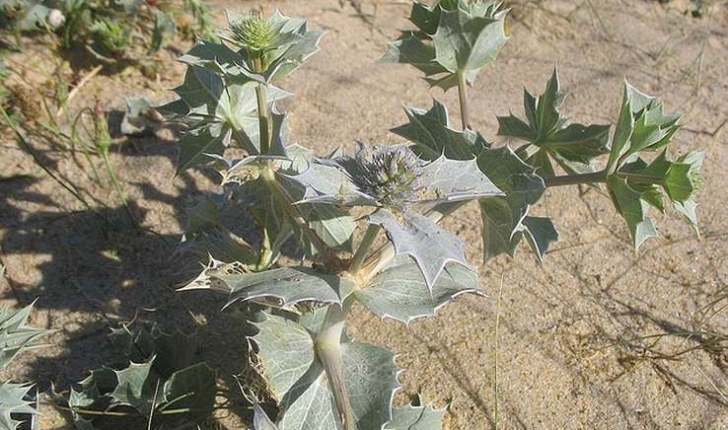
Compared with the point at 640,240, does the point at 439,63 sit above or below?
above

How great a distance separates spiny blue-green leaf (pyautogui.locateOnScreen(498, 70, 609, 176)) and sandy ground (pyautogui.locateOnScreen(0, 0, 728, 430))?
56cm

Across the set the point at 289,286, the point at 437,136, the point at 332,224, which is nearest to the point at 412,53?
the point at 437,136

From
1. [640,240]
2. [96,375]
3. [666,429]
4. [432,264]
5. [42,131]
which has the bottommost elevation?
[666,429]

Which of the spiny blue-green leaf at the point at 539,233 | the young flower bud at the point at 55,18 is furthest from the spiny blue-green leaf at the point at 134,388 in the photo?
the young flower bud at the point at 55,18

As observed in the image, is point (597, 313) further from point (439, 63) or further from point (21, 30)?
point (21, 30)

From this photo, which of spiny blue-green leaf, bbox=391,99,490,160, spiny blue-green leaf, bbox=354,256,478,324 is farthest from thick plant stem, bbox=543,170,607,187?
spiny blue-green leaf, bbox=354,256,478,324

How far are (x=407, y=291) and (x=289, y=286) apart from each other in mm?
296

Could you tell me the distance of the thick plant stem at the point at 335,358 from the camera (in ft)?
4.97

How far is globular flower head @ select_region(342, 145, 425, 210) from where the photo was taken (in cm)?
135

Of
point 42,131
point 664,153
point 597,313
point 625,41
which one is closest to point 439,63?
point 664,153

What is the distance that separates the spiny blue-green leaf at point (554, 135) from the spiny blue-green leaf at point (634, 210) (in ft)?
0.41

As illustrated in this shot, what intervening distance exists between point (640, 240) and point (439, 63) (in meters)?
0.66

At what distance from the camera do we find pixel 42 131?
2.54 metres

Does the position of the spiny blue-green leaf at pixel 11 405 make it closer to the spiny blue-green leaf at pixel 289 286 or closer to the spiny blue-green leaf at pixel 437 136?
the spiny blue-green leaf at pixel 289 286
